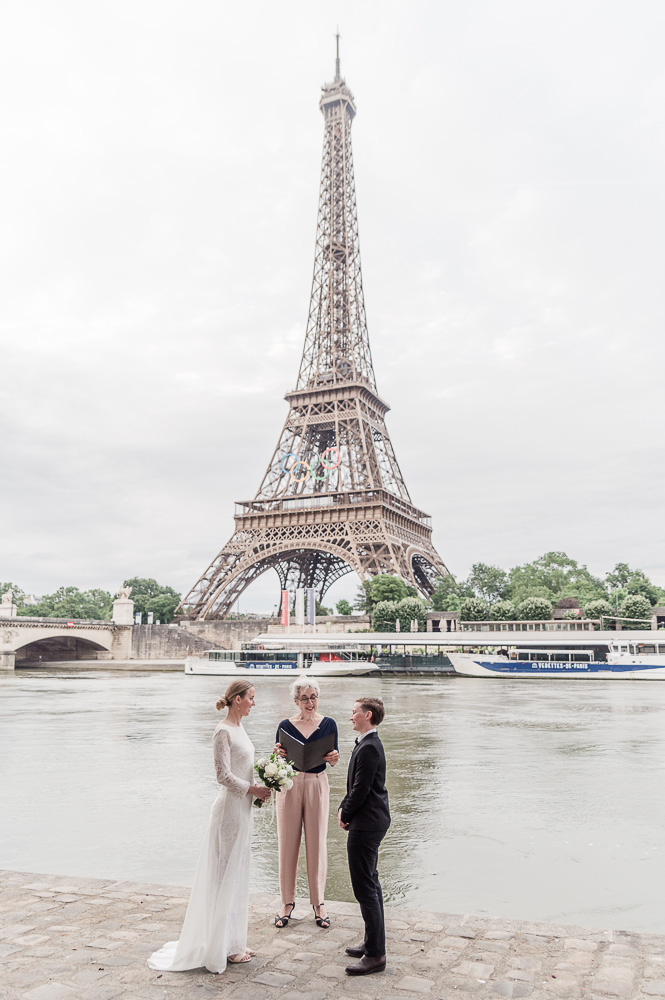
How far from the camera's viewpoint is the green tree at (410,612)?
63500mm

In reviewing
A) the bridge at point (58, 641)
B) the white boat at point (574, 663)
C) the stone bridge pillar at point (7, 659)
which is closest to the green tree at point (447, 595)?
the white boat at point (574, 663)

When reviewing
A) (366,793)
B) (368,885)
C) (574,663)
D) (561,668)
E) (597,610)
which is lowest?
(561,668)

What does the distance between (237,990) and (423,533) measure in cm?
7404

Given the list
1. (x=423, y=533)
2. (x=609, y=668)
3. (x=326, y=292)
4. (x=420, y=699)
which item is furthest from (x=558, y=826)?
(x=326, y=292)

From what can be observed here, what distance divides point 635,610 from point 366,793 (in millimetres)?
68792

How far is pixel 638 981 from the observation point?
4.81m

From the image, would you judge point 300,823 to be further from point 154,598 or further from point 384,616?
point 154,598

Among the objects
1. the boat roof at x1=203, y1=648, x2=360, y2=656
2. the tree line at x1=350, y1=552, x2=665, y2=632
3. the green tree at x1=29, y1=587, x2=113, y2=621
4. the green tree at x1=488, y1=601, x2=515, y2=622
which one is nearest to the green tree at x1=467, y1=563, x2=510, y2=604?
the tree line at x1=350, y1=552, x2=665, y2=632

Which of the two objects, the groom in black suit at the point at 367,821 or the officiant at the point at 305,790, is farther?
the officiant at the point at 305,790

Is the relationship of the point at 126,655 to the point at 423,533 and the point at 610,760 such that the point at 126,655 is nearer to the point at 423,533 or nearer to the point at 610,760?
the point at 423,533

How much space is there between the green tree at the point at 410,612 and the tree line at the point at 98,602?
37834 millimetres

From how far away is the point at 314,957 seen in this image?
5273mm

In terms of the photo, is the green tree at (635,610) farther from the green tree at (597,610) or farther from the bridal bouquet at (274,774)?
the bridal bouquet at (274,774)

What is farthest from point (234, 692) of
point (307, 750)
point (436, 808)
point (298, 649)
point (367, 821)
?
point (298, 649)
